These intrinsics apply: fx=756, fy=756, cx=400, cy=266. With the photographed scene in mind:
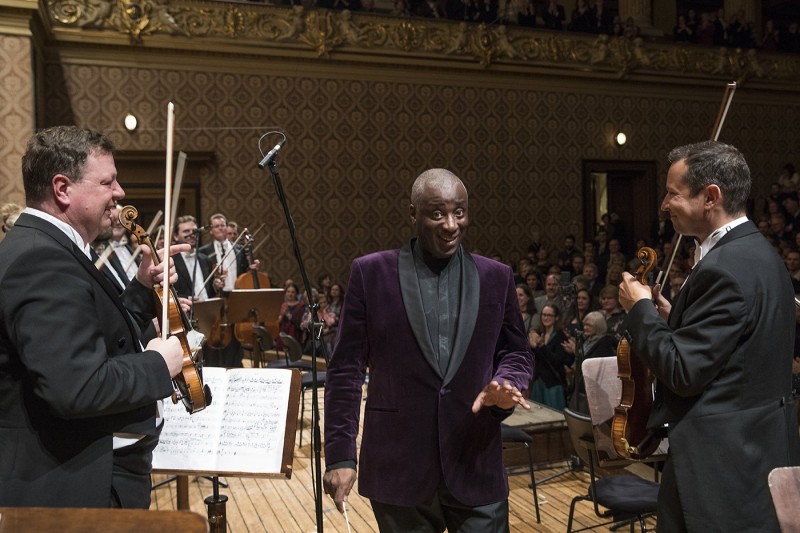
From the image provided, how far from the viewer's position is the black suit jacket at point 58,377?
60.4 inches

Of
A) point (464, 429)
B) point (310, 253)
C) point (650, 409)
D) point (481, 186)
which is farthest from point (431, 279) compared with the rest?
point (481, 186)

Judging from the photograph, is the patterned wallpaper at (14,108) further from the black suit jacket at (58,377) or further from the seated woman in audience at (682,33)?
the seated woman in audience at (682,33)

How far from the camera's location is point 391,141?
10.7 metres

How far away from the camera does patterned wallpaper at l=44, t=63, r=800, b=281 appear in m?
9.59

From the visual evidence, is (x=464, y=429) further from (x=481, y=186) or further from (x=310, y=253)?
(x=481, y=186)

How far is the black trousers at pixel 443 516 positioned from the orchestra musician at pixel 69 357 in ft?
2.10

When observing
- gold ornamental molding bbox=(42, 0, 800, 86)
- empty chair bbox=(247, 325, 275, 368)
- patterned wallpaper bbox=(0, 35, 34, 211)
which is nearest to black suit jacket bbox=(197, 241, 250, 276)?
empty chair bbox=(247, 325, 275, 368)

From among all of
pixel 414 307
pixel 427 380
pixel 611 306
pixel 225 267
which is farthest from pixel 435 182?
pixel 225 267

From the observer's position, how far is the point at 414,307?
2.04 metres

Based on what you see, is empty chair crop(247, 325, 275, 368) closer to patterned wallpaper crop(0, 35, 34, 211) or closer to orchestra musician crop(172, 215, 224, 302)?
orchestra musician crop(172, 215, 224, 302)

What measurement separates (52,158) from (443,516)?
4.36 ft

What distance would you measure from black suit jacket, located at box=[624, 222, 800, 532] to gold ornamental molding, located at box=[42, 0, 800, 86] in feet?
28.1

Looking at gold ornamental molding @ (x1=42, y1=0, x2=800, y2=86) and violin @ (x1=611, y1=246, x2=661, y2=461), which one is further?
gold ornamental molding @ (x1=42, y1=0, x2=800, y2=86)

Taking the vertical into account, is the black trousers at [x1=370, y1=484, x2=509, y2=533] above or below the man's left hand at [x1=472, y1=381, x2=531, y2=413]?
below
